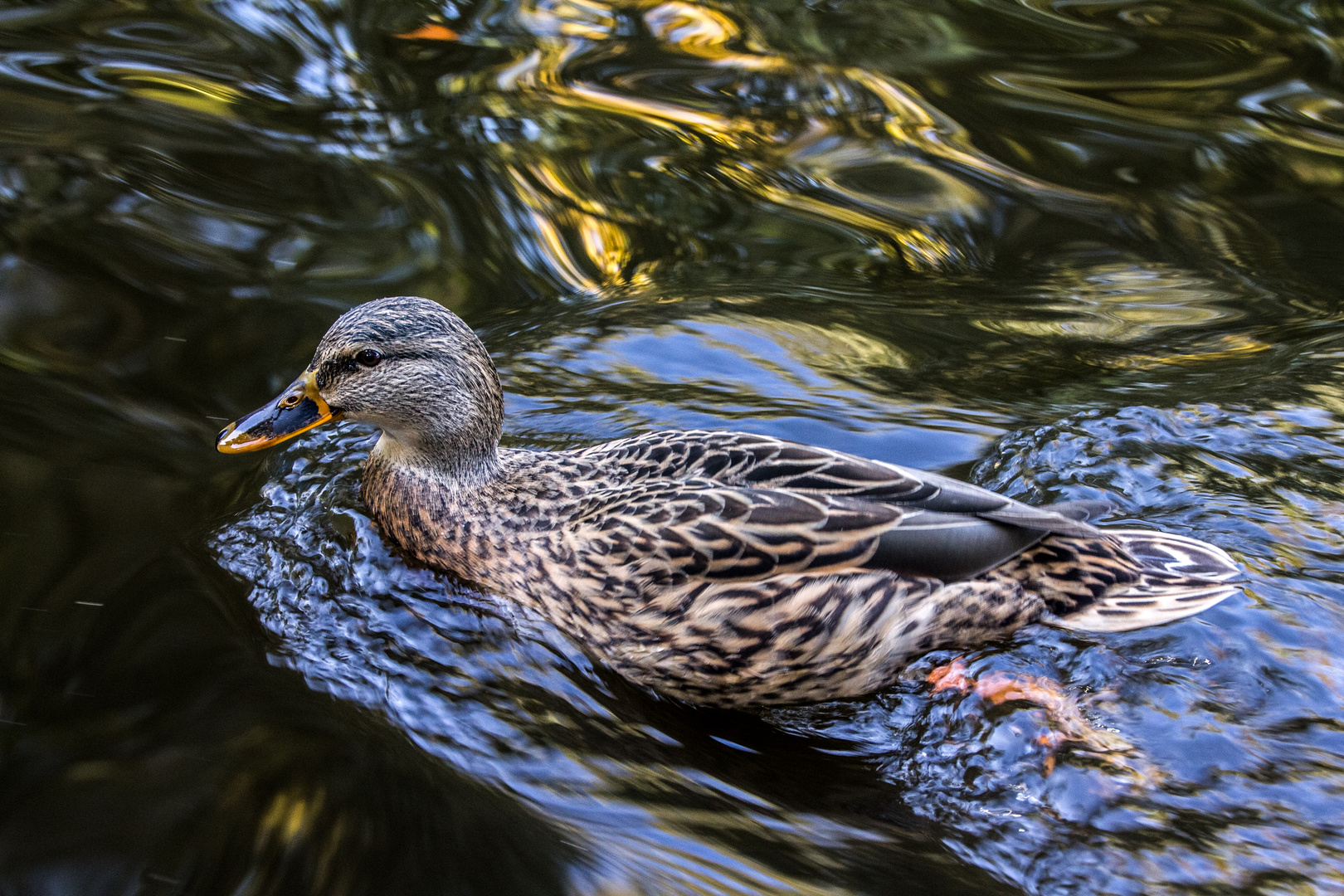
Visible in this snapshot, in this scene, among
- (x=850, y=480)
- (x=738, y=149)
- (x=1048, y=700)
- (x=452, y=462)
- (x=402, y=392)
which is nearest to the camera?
(x=1048, y=700)

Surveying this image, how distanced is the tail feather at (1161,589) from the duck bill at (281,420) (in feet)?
9.15

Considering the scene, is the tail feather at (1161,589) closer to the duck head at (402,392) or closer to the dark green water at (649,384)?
the dark green water at (649,384)

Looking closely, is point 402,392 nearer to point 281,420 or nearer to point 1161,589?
point 281,420

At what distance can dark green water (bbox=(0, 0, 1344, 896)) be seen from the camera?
3.33 m

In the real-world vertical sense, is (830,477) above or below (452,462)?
above

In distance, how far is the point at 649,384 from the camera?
5.71 meters

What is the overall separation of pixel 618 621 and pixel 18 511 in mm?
2084

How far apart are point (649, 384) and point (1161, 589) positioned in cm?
246

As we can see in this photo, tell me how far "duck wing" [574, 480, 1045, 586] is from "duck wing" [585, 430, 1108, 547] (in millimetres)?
30

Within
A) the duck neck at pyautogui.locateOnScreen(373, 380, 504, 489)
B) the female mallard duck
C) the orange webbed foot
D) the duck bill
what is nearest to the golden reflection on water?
the duck neck at pyautogui.locateOnScreen(373, 380, 504, 489)

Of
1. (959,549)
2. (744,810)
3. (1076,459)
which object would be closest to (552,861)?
(744,810)

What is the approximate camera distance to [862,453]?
17.3 feet

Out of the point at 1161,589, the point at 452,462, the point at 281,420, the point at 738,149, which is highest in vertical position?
the point at 738,149

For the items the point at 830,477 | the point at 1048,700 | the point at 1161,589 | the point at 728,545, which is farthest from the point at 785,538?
the point at 1161,589
